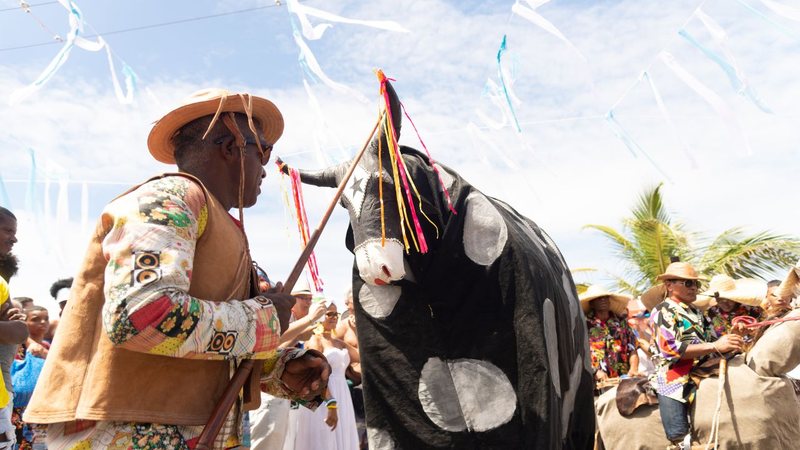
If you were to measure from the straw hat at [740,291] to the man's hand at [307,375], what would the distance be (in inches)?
232

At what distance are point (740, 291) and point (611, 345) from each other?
5.09 feet

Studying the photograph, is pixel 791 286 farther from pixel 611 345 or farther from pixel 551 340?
pixel 551 340

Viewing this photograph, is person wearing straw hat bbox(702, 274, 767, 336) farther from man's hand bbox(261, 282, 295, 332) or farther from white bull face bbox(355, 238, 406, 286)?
man's hand bbox(261, 282, 295, 332)

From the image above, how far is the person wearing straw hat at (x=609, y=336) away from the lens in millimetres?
7539

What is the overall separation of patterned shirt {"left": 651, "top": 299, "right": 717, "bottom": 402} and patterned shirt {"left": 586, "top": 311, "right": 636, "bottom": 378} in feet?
7.21

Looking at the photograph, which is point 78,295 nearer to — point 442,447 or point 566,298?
point 442,447

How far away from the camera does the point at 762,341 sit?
4.86 meters

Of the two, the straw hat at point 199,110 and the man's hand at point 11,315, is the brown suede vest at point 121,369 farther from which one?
the man's hand at point 11,315

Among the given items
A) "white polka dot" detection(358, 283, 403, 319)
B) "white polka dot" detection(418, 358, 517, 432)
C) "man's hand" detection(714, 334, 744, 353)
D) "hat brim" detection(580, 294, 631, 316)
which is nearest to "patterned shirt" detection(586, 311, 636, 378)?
"hat brim" detection(580, 294, 631, 316)

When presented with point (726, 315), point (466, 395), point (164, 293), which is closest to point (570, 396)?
point (466, 395)

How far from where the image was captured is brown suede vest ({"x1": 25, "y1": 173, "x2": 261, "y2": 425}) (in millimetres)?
1570

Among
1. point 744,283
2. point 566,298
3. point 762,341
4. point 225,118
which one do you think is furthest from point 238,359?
point 744,283

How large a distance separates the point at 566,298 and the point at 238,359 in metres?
2.11

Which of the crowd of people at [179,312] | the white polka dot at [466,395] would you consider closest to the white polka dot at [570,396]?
the white polka dot at [466,395]
